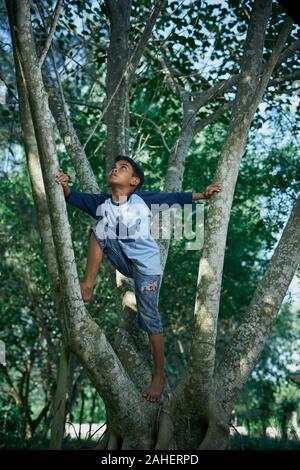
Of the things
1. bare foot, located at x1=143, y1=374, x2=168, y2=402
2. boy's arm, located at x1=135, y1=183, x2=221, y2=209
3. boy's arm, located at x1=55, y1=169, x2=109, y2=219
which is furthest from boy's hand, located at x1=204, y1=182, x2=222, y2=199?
bare foot, located at x1=143, y1=374, x2=168, y2=402

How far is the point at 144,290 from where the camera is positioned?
3764 mm

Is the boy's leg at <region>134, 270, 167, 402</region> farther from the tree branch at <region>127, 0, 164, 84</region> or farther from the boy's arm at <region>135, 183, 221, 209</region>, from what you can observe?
the tree branch at <region>127, 0, 164, 84</region>

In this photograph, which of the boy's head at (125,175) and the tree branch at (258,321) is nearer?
the tree branch at (258,321)

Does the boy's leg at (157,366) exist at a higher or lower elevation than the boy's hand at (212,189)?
lower

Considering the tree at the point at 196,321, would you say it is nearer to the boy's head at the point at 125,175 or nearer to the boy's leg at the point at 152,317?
the boy's leg at the point at 152,317

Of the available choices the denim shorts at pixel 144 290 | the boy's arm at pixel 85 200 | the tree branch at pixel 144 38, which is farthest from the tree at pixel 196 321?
the tree branch at pixel 144 38

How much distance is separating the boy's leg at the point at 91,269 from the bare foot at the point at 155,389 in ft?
2.37

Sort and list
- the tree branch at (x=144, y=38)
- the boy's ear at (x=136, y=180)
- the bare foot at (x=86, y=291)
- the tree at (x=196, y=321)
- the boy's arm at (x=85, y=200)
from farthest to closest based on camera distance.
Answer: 1. the tree branch at (x=144, y=38)
2. the boy's ear at (x=136, y=180)
3. the boy's arm at (x=85, y=200)
4. the bare foot at (x=86, y=291)
5. the tree at (x=196, y=321)

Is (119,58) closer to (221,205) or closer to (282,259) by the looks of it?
(221,205)

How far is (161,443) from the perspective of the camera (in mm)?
3525

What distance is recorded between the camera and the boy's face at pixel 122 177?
3.93 metres

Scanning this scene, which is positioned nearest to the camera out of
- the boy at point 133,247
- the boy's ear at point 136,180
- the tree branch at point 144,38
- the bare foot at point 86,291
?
A: the bare foot at point 86,291

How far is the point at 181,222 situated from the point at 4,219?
387cm
